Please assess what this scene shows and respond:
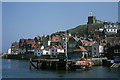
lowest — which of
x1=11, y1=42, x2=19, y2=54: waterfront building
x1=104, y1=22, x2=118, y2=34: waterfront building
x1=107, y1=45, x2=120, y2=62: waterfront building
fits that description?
x1=107, y1=45, x2=120, y2=62: waterfront building

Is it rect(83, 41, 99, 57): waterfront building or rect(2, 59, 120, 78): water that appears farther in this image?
rect(83, 41, 99, 57): waterfront building

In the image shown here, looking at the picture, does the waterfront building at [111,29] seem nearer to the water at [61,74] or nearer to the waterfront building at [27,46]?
the waterfront building at [27,46]

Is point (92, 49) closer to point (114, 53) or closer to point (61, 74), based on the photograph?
point (114, 53)

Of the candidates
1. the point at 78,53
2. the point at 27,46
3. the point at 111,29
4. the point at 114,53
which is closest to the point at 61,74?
the point at 114,53

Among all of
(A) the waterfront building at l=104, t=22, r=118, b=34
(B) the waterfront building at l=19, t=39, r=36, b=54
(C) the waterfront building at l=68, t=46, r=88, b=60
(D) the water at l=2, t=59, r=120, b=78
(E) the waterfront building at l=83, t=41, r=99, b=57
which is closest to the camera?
(D) the water at l=2, t=59, r=120, b=78

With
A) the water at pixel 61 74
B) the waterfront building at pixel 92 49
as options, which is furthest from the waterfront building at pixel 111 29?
the water at pixel 61 74

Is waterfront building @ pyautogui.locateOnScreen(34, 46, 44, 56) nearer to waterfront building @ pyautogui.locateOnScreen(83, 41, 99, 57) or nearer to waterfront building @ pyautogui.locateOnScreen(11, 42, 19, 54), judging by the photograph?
waterfront building @ pyautogui.locateOnScreen(83, 41, 99, 57)

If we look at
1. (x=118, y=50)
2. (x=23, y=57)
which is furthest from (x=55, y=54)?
(x=118, y=50)

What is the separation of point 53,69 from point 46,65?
3.42m

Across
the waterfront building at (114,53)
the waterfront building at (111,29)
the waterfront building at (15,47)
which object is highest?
the waterfront building at (111,29)

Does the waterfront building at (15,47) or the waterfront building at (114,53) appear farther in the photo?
the waterfront building at (15,47)

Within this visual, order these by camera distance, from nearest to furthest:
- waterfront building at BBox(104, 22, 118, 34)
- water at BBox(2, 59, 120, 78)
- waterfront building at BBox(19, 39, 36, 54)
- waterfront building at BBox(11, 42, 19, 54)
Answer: water at BBox(2, 59, 120, 78) → waterfront building at BBox(19, 39, 36, 54) → waterfront building at BBox(104, 22, 118, 34) → waterfront building at BBox(11, 42, 19, 54)

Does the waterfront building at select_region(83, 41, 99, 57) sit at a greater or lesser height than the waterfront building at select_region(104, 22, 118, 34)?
lesser

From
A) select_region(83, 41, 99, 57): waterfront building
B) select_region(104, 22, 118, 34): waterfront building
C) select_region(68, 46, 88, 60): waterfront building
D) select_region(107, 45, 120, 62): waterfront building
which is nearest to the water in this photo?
select_region(107, 45, 120, 62): waterfront building
